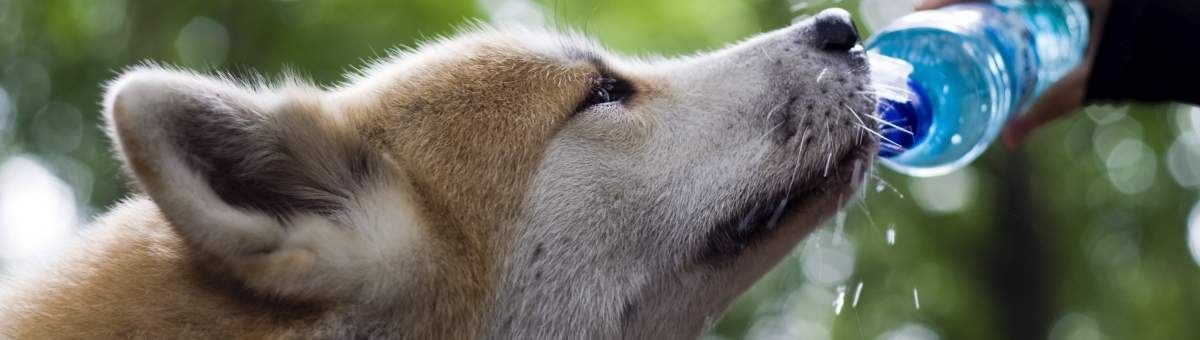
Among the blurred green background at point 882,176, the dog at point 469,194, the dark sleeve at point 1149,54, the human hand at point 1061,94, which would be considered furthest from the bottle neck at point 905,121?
the blurred green background at point 882,176

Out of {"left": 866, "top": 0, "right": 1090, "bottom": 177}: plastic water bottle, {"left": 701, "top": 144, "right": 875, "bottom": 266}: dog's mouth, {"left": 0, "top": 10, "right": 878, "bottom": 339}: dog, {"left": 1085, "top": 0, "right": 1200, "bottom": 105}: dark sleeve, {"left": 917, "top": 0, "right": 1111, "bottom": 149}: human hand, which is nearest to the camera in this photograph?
{"left": 0, "top": 10, "right": 878, "bottom": 339}: dog

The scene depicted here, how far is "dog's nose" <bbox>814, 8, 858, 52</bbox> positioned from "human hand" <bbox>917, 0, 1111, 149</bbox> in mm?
789

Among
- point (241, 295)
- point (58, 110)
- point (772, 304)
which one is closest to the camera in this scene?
point (241, 295)

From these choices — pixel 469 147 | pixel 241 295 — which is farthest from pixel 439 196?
pixel 241 295

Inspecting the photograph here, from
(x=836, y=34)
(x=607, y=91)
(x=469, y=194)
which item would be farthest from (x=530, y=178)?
(x=836, y=34)

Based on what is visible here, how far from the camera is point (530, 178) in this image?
270 cm

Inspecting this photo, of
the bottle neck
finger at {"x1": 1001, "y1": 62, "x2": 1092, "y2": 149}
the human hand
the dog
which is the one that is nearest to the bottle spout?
the bottle neck

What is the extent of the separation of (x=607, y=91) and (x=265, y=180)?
3.99 feet

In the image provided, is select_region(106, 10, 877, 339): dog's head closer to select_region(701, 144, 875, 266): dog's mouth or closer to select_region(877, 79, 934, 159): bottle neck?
select_region(701, 144, 875, 266): dog's mouth

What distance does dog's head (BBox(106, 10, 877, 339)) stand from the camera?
2.31 metres

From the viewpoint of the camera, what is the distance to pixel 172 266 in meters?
2.34

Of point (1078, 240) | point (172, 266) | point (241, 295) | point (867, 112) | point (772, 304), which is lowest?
point (1078, 240)

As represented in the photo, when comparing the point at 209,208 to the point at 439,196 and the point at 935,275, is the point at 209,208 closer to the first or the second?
the point at 439,196

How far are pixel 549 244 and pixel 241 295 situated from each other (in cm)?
90
